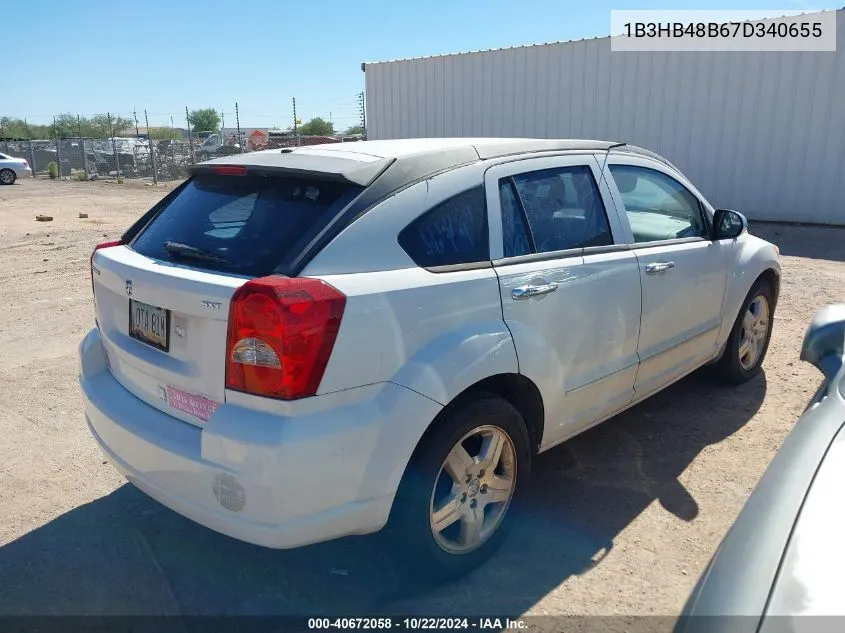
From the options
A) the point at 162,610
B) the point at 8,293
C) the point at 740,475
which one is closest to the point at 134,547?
the point at 162,610

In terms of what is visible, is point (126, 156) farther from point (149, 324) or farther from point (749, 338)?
point (149, 324)

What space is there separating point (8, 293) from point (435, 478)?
7375mm

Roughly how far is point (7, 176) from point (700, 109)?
1072 inches

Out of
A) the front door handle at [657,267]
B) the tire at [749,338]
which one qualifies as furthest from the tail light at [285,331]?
the tire at [749,338]

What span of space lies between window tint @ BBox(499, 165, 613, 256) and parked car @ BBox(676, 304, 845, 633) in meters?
1.43

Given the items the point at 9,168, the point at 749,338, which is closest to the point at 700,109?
the point at 749,338

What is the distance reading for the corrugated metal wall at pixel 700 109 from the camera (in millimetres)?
12016

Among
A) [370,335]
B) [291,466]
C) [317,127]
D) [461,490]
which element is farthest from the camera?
[317,127]

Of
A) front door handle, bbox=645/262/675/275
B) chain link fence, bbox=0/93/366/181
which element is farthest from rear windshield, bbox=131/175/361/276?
chain link fence, bbox=0/93/366/181

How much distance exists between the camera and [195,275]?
258 cm

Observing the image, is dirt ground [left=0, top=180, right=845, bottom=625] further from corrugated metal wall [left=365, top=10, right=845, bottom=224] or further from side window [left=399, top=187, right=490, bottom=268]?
corrugated metal wall [left=365, top=10, right=845, bottom=224]

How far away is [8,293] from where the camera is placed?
813cm

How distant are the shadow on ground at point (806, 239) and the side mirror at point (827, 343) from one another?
8.32 metres

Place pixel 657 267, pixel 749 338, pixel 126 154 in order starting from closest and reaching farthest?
pixel 657 267
pixel 749 338
pixel 126 154
